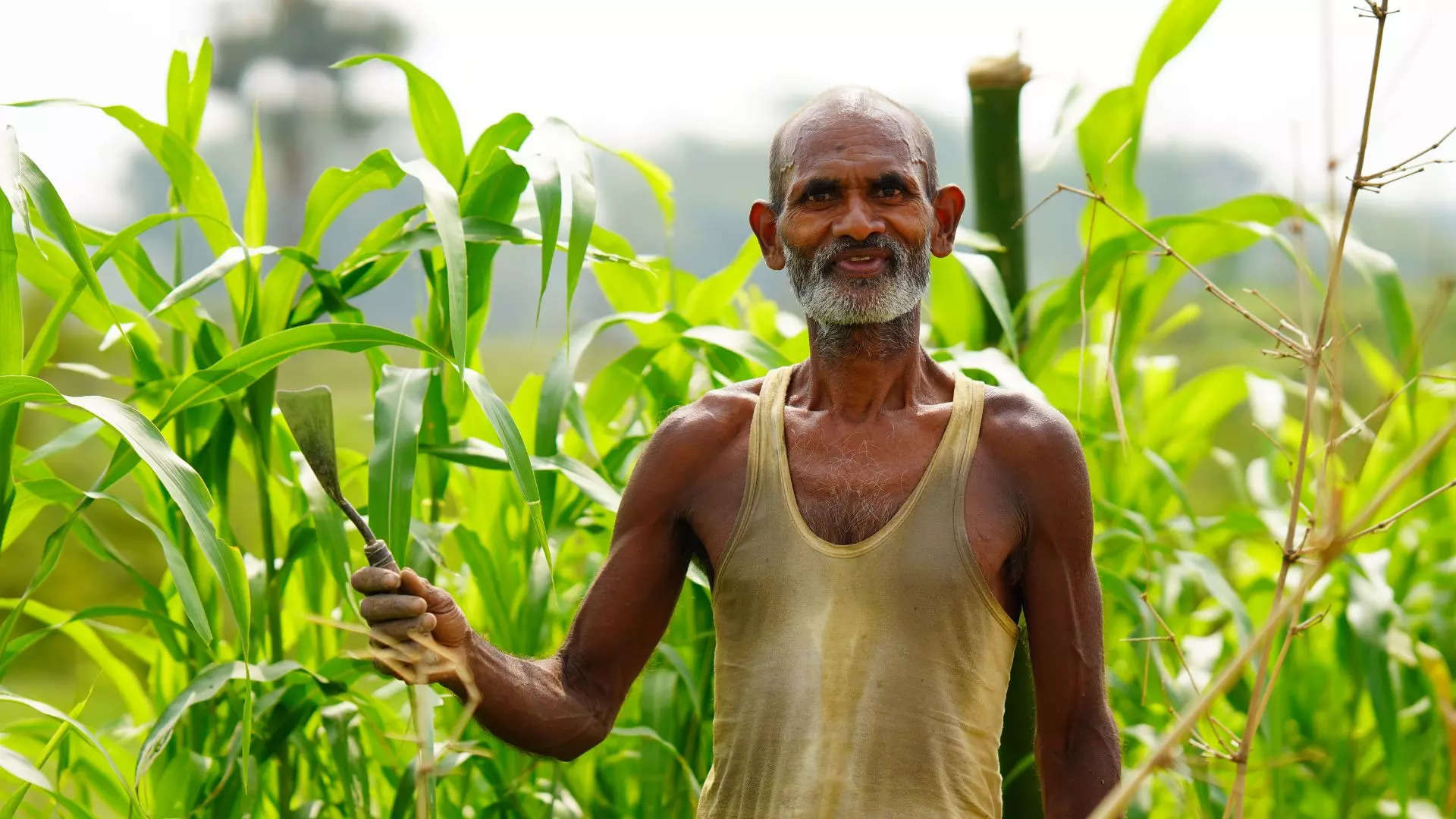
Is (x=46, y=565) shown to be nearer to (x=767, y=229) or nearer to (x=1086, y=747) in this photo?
(x=767, y=229)

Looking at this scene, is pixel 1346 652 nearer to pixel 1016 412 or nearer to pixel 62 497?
pixel 1016 412

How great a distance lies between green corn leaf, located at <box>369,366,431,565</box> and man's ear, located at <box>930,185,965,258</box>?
1.41 ft

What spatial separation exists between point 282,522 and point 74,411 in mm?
228

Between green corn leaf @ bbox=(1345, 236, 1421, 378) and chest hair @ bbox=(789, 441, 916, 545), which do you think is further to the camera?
green corn leaf @ bbox=(1345, 236, 1421, 378)

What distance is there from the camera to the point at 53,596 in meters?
3.03

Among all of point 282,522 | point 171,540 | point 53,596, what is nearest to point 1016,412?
point 171,540

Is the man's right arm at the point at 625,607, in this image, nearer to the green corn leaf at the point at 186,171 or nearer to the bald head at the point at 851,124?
the bald head at the point at 851,124

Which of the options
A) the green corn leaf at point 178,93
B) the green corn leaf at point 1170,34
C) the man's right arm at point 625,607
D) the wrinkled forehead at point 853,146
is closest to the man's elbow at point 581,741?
the man's right arm at point 625,607

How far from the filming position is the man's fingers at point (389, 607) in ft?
2.66

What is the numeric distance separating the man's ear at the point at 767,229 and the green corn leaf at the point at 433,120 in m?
0.37

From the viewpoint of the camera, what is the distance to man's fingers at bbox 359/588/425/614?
2.66 ft

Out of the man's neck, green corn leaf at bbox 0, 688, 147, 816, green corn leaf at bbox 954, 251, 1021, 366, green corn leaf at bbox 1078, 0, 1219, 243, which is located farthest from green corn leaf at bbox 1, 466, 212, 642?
green corn leaf at bbox 1078, 0, 1219, 243

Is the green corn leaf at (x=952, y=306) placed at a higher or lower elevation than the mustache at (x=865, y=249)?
lower

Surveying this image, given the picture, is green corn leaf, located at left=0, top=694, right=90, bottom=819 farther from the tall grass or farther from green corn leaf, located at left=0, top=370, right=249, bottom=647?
green corn leaf, located at left=0, top=370, right=249, bottom=647
